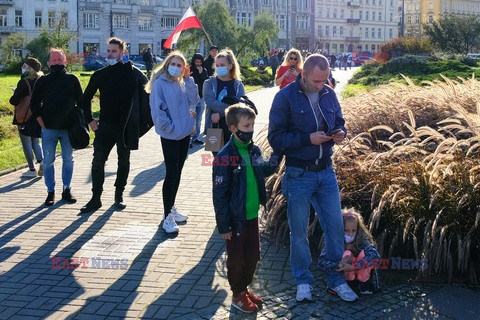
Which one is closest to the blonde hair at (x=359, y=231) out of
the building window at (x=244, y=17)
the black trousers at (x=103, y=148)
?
the black trousers at (x=103, y=148)

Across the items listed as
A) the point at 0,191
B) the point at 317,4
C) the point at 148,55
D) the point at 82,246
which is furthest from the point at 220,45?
the point at 317,4

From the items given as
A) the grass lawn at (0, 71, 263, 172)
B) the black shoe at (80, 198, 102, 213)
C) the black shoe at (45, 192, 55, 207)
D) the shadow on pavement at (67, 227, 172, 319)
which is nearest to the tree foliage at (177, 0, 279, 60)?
the grass lawn at (0, 71, 263, 172)

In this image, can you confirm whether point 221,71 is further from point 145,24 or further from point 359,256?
point 145,24

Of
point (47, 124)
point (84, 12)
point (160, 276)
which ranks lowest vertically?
point (160, 276)

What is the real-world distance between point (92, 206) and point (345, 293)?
13.5 ft

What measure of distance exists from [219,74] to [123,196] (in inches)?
102

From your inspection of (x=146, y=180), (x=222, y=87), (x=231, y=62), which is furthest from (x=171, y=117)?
(x=146, y=180)

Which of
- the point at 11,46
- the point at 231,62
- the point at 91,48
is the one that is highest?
the point at 91,48

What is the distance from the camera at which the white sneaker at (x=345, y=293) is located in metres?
5.42

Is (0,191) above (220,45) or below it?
below

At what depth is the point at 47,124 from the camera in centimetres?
860

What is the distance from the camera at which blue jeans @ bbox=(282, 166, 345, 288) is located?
5.44m

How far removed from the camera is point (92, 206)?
8.45 m

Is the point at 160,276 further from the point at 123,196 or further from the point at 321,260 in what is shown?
the point at 123,196
